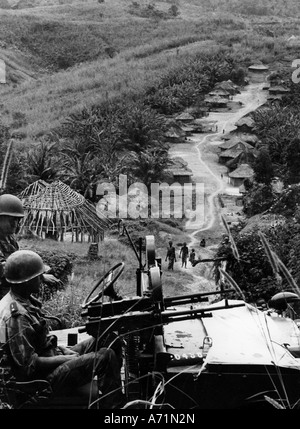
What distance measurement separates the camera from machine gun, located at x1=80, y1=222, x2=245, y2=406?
516cm

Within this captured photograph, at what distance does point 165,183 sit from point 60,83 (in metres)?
32.1

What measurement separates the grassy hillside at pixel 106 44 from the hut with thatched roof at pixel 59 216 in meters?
28.0

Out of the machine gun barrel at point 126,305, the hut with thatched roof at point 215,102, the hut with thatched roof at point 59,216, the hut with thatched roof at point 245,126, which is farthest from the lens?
the hut with thatched roof at point 215,102

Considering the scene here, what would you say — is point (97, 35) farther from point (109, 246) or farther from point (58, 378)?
point (58, 378)

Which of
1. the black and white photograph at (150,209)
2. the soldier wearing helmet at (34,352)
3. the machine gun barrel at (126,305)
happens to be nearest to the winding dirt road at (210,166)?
the black and white photograph at (150,209)

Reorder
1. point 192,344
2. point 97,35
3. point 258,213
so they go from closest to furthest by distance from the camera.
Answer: point 192,344 → point 258,213 → point 97,35

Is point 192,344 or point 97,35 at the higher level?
point 192,344

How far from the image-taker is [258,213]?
3594 cm

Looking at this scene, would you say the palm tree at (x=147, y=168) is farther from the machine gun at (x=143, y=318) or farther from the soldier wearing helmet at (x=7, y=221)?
the machine gun at (x=143, y=318)

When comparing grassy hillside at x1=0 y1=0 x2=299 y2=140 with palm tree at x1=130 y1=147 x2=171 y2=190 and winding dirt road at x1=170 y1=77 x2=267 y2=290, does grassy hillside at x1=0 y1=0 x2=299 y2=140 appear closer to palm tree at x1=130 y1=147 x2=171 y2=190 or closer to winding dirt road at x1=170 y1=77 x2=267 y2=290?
winding dirt road at x1=170 y1=77 x2=267 y2=290

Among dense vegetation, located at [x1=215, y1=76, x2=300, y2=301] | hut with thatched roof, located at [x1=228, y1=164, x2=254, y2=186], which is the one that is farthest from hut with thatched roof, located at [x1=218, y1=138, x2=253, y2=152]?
hut with thatched roof, located at [x1=228, y1=164, x2=254, y2=186]

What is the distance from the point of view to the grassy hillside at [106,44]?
66.1m

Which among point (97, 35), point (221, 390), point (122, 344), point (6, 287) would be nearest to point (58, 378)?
point (122, 344)
